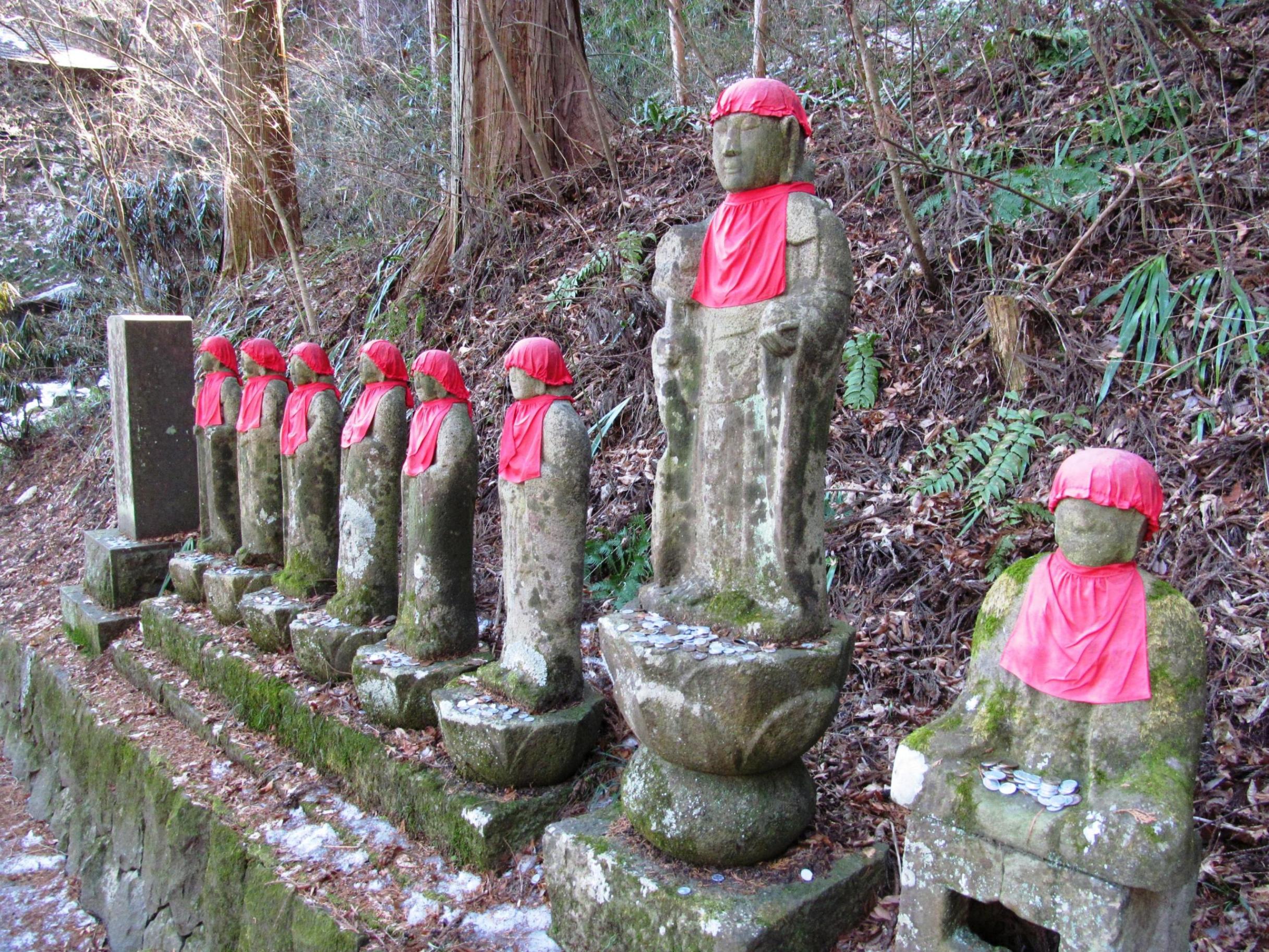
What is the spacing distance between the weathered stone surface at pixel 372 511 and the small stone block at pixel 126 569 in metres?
2.53

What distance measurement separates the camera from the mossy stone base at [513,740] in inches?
128

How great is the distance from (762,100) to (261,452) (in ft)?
11.0

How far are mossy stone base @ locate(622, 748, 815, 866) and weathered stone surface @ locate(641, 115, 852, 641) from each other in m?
0.44

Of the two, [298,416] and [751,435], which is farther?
[298,416]

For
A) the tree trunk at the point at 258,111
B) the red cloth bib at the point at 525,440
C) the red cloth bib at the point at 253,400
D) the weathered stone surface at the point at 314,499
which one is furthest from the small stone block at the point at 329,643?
the tree trunk at the point at 258,111

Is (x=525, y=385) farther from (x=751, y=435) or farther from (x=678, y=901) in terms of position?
(x=678, y=901)

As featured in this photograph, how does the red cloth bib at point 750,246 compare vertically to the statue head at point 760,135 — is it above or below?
below

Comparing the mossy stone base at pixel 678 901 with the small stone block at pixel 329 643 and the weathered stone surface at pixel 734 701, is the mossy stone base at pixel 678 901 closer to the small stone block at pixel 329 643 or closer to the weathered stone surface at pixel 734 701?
the weathered stone surface at pixel 734 701

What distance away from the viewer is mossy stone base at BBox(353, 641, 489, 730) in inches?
144

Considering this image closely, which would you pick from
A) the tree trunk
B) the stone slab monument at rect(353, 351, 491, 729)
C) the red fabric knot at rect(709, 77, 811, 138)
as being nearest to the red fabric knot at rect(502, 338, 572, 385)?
the stone slab monument at rect(353, 351, 491, 729)

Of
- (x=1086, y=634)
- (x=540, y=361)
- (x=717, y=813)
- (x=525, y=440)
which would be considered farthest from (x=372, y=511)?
(x=1086, y=634)

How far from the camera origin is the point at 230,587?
16.0 feet

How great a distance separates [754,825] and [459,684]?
133cm

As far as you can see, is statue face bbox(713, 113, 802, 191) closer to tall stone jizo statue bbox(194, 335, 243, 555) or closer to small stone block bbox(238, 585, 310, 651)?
small stone block bbox(238, 585, 310, 651)
